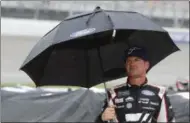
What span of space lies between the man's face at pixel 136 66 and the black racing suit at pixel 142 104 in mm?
99

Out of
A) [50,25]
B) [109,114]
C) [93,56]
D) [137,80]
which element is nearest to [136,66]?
[137,80]

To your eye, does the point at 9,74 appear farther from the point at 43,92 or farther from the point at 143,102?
the point at 143,102

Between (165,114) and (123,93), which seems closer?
(165,114)

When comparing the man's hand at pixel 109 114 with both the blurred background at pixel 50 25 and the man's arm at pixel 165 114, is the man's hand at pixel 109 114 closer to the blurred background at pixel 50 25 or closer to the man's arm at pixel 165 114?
the man's arm at pixel 165 114

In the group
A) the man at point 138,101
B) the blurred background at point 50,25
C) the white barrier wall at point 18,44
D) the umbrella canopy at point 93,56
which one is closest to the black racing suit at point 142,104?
the man at point 138,101

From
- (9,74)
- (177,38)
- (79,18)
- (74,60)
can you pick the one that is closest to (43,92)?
(74,60)

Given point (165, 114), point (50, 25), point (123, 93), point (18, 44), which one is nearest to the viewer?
point (165, 114)

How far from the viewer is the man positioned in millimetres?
2672

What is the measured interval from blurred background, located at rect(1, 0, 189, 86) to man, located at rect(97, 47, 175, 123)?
8.91m

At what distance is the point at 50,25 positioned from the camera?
40.0 ft

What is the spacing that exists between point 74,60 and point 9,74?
8.94m

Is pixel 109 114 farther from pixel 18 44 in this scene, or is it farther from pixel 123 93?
pixel 18 44

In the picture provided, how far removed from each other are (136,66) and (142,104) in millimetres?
245

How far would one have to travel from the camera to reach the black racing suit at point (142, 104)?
8.77 ft
